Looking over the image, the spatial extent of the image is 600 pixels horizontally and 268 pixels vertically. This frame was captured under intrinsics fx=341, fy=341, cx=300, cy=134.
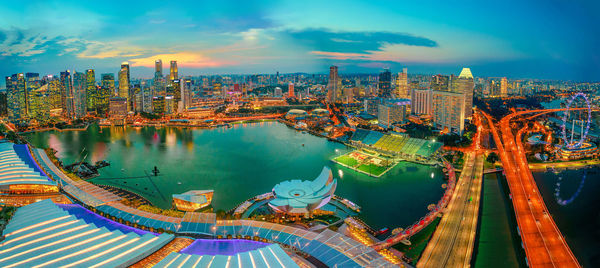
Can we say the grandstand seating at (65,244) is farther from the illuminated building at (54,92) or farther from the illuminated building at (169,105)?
the illuminated building at (54,92)

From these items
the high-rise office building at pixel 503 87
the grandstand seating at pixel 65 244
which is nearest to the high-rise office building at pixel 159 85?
the grandstand seating at pixel 65 244

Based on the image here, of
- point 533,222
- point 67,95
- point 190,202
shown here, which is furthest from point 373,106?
point 67,95

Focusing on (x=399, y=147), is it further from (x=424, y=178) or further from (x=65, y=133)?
(x=65, y=133)

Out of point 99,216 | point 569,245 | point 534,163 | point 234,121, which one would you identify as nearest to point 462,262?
point 569,245

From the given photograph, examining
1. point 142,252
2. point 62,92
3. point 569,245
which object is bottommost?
point 569,245

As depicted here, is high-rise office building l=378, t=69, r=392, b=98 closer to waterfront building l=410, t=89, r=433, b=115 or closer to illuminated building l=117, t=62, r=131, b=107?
waterfront building l=410, t=89, r=433, b=115
